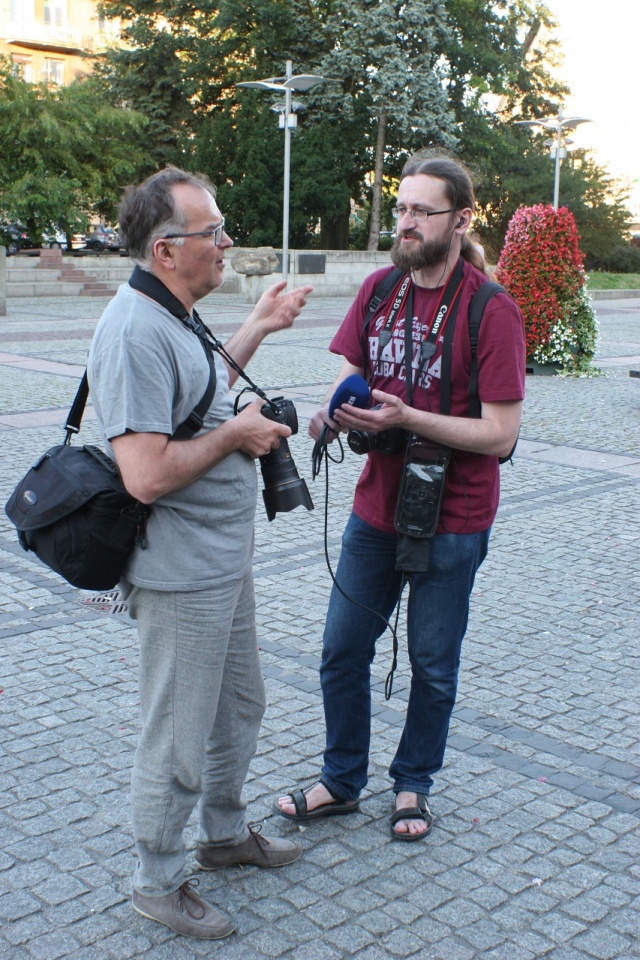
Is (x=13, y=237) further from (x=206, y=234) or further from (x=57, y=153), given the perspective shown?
(x=206, y=234)

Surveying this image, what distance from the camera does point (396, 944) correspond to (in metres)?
2.72

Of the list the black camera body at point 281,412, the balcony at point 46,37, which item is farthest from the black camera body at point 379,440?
the balcony at point 46,37

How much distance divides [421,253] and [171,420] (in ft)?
3.17

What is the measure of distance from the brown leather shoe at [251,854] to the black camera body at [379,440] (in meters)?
1.11

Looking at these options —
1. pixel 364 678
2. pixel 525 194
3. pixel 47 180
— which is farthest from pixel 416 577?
pixel 525 194

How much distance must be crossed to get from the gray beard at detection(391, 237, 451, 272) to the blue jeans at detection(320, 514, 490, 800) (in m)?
0.75

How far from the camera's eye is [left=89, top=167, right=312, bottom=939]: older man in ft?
7.95

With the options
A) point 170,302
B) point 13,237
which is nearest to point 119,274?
point 13,237

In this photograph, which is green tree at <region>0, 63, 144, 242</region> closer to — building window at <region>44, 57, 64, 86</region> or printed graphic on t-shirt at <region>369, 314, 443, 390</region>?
printed graphic on t-shirt at <region>369, 314, 443, 390</region>

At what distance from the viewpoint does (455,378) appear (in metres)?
3.06

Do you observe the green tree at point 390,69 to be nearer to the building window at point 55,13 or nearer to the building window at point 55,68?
the building window at point 55,68

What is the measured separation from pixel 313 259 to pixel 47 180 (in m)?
7.38

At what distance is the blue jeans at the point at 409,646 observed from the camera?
10.3 feet

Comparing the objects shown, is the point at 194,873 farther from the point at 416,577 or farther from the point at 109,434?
the point at 109,434
